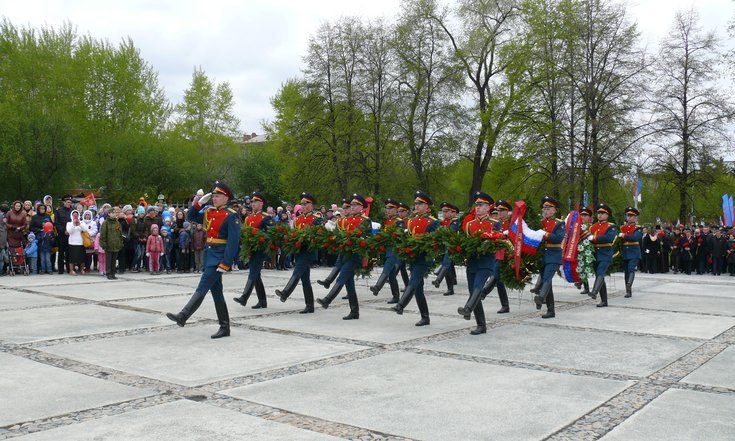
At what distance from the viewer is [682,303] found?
1376 centimetres

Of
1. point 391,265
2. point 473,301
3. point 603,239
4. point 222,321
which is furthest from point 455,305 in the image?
point 222,321

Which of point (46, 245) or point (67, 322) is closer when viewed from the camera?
point (67, 322)

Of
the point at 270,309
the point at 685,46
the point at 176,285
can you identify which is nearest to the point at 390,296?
the point at 270,309

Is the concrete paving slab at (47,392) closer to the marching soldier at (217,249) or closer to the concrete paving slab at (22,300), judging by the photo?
the marching soldier at (217,249)

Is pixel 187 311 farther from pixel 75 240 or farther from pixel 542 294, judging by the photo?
pixel 75 240

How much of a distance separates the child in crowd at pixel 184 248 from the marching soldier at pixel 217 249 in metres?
10.3

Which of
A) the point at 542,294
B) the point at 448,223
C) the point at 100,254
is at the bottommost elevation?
the point at 542,294

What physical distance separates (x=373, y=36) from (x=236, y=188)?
1053 inches

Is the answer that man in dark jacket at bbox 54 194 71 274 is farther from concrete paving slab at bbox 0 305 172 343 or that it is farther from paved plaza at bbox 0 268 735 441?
concrete paving slab at bbox 0 305 172 343

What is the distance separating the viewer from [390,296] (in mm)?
14289

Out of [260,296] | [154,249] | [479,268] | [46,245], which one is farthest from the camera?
[154,249]

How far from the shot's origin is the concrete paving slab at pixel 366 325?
921cm

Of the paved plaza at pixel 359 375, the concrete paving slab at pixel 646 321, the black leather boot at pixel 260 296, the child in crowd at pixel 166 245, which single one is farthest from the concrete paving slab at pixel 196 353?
the child in crowd at pixel 166 245

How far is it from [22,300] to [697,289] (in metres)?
15.0
